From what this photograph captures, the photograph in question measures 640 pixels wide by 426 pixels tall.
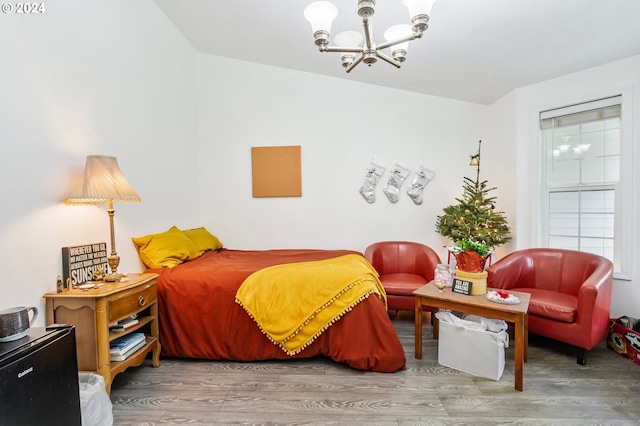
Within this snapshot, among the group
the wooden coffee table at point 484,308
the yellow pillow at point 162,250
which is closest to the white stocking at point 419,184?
the wooden coffee table at point 484,308

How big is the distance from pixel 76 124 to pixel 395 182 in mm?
3091

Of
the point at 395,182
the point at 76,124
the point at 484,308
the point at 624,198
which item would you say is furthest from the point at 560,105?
the point at 76,124

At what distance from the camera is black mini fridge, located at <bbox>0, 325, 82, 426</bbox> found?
0.99 metres

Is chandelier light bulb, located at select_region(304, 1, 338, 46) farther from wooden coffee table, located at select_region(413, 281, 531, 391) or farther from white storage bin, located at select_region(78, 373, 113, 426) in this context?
white storage bin, located at select_region(78, 373, 113, 426)

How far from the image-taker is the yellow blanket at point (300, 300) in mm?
2070

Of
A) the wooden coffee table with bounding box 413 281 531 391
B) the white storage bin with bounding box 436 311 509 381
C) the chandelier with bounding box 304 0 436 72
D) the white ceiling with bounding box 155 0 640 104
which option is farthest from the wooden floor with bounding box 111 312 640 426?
the white ceiling with bounding box 155 0 640 104

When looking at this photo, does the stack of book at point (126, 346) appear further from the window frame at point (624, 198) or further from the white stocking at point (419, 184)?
the window frame at point (624, 198)

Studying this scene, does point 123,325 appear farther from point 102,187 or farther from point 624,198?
point 624,198

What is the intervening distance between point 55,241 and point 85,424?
1033 mm

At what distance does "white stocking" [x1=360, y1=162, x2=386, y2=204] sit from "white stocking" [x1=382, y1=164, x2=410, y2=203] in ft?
0.45

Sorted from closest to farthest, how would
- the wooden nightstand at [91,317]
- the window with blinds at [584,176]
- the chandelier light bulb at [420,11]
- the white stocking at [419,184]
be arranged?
the chandelier light bulb at [420,11], the wooden nightstand at [91,317], the window with blinds at [584,176], the white stocking at [419,184]

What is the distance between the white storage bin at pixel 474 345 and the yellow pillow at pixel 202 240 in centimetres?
241

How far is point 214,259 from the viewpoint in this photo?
9.12 ft

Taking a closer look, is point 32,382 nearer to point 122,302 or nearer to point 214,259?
point 122,302
